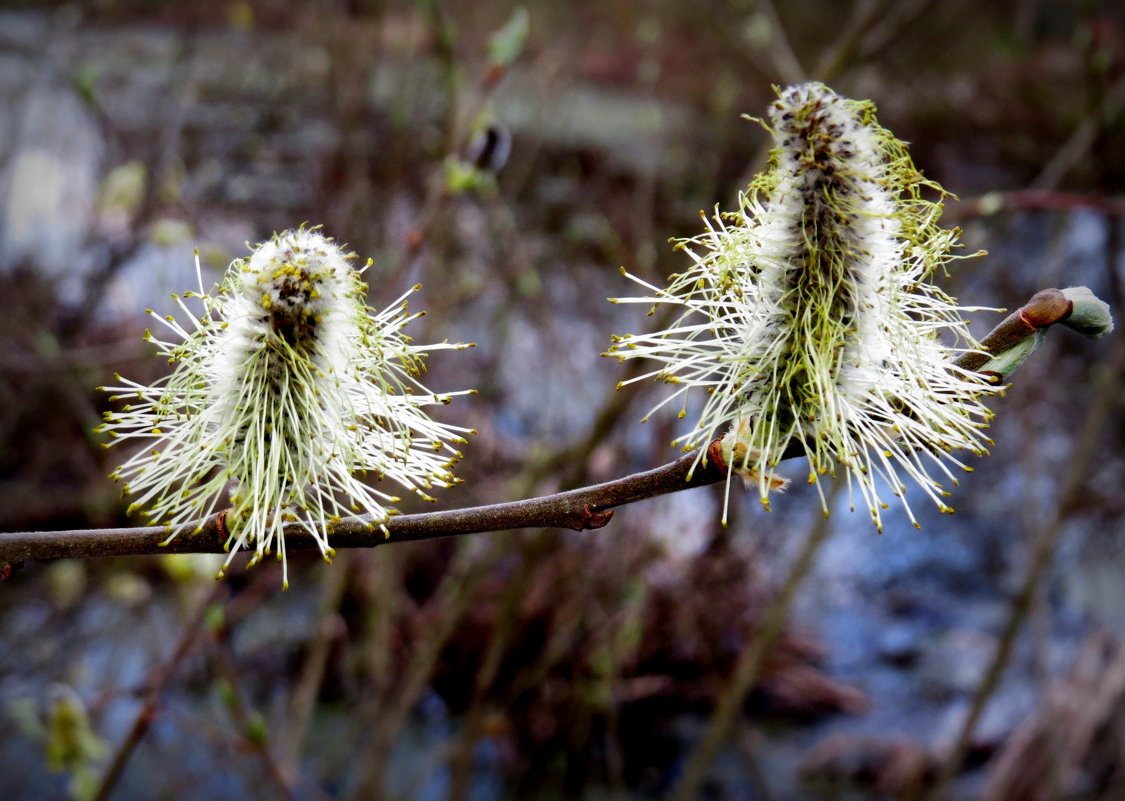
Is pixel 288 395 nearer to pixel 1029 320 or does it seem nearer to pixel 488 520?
pixel 488 520

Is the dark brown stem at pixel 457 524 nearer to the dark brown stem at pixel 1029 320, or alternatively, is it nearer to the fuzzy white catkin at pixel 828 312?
the fuzzy white catkin at pixel 828 312

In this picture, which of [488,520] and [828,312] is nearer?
[488,520]

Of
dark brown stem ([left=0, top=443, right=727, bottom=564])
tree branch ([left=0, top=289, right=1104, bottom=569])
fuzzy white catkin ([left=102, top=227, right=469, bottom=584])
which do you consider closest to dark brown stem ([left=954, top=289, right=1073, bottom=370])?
tree branch ([left=0, top=289, right=1104, bottom=569])

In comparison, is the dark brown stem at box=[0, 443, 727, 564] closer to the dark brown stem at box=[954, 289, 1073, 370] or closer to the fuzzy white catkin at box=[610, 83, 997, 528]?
the fuzzy white catkin at box=[610, 83, 997, 528]

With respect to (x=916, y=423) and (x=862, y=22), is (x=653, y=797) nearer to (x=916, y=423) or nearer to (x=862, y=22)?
(x=862, y=22)

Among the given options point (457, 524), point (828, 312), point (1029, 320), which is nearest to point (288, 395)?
point (457, 524)

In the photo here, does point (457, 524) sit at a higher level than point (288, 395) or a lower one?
lower

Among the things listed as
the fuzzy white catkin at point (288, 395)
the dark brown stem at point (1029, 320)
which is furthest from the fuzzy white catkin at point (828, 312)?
the fuzzy white catkin at point (288, 395)
